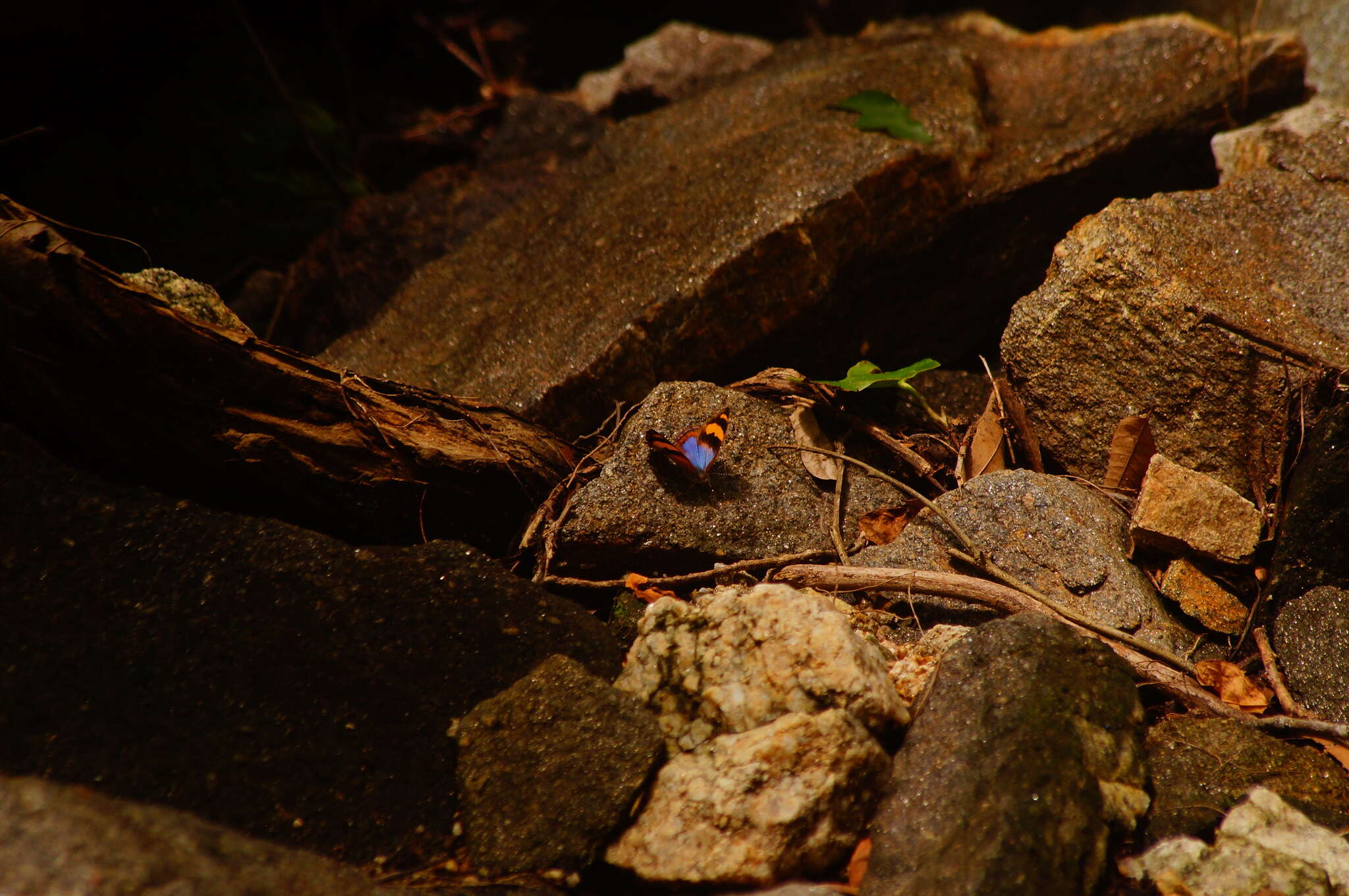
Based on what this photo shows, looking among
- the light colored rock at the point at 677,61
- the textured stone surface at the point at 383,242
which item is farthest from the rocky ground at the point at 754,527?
the light colored rock at the point at 677,61

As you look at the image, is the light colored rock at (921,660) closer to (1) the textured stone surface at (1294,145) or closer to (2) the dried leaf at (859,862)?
(2) the dried leaf at (859,862)

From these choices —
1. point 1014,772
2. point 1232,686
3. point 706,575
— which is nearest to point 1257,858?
point 1014,772

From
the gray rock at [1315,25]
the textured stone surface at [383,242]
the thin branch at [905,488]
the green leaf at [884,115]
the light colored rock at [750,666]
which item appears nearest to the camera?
the light colored rock at [750,666]

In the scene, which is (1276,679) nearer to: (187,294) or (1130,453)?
(1130,453)

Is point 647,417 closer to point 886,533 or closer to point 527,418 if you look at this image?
point 527,418

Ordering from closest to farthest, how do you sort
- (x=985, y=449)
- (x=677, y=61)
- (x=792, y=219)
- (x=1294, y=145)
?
(x=985, y=449)
(x=792, y=219)
(x=1294, y=145)
(x=677, y=61)

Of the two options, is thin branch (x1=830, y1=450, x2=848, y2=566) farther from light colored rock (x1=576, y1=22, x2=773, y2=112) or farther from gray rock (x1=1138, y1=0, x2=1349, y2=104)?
light colored rock (x1=576, y1=22, x2=773, y2=112)

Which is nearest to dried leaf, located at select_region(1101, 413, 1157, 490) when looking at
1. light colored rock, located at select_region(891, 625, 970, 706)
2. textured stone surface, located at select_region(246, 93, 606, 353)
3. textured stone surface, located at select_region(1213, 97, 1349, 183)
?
light colored rock, located at select_region(891, 625, 970, 706)
